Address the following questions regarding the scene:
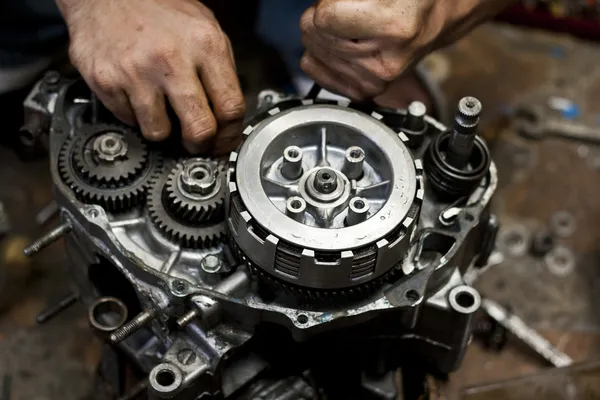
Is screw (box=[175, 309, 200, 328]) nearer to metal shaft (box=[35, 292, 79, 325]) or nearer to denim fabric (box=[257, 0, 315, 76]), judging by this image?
metal shaft (box=[35, 292, 79, 325])

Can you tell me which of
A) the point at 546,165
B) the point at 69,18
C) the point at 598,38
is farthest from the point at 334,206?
the point at 598,38

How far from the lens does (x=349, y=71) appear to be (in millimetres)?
1847

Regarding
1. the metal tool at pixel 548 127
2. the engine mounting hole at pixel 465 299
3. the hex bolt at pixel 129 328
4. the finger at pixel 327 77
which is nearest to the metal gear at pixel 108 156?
the hex bolt at pixel 129 328

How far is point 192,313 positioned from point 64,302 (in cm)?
68

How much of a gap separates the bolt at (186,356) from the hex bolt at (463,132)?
73cm

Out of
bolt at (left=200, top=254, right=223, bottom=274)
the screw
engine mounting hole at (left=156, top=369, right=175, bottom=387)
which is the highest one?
bolt at (left=200, top=254, right=223, bottom=274)

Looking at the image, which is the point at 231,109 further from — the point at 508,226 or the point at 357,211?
the point at 508,226

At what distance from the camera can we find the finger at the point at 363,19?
66.6 inches

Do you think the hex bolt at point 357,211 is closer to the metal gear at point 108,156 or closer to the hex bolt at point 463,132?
the hex bolt at point 463,132

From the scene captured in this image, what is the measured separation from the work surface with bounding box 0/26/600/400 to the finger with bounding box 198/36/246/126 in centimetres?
92

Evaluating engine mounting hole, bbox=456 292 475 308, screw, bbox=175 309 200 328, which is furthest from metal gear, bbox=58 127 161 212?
engine mounting hole, bbox=456 292 475 308

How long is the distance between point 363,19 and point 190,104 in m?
0.43

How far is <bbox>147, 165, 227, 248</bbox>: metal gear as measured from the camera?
1.76 metres

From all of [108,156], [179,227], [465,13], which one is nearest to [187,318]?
[179,227]
